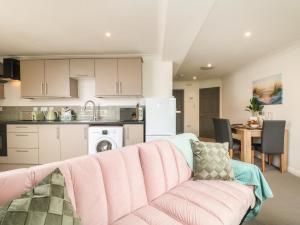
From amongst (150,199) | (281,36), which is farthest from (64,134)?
(281,36)

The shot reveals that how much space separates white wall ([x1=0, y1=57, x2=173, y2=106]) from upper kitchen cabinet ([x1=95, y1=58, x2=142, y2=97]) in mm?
368

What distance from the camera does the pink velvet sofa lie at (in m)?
1.10

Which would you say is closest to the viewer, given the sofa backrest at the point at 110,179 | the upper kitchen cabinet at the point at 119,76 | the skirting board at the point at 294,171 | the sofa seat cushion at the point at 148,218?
the sofa backrest at the point at 110,179

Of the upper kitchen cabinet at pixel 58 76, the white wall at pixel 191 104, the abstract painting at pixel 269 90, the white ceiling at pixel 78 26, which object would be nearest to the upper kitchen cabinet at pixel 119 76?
the white ceiling at pixel 78 26

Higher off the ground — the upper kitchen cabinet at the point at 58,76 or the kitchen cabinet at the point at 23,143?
the upper kitchen cabinet at the point at 58,76

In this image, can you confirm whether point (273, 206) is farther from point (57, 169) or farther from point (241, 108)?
point (241, 108)

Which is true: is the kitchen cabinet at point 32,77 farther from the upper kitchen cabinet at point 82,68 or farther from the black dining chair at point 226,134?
the black dining chair at point 226,134

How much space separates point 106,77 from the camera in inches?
158

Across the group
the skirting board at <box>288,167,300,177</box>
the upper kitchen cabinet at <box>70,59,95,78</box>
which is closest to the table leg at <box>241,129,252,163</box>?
the skirting board at <box>288,167,300,177</box>

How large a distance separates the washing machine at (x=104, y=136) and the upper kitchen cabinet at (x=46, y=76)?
106 centimetres

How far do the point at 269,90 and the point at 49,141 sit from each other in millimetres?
4636

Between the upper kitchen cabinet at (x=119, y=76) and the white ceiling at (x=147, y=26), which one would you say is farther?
the upper kitchen cabinet at (x=119, y=76)

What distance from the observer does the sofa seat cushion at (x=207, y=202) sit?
4.22ft

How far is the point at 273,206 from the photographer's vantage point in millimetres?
2297
